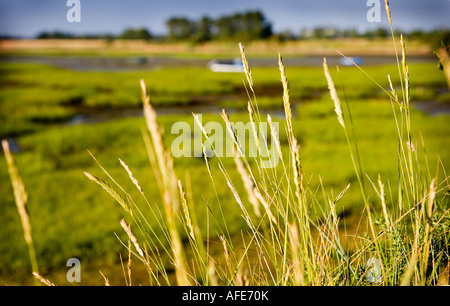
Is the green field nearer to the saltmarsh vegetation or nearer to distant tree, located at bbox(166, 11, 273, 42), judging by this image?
the saltmarsh vegetation

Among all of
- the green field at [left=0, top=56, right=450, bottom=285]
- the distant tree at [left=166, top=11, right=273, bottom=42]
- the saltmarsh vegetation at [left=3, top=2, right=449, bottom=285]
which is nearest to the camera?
the saltmarsh vegetation at [left=3, top=2, right=449, bottom=285]

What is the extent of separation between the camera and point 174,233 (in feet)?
2.70

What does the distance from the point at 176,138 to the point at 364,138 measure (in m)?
7.45

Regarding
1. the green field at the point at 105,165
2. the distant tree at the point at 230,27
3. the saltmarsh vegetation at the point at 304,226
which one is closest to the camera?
the saltmarsh vegetation at the point at 304,226

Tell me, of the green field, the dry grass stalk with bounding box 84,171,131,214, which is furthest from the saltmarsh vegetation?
the green field

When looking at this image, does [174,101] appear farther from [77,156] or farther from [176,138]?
[77,156]

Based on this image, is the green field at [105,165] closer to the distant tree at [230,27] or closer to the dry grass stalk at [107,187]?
the dry grass stalk at [107,187]

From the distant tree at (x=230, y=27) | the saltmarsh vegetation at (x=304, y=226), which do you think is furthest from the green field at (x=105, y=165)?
the distant tree at (x=230, y=27)

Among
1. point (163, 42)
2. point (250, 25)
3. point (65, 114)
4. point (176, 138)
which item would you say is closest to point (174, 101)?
point (65, 114)

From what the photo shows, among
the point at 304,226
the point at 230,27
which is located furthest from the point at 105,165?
the point at 230,27

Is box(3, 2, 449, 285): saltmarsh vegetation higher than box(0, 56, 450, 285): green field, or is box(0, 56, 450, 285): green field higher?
box(3, 2, 449, 285): saltmarsh vegetation

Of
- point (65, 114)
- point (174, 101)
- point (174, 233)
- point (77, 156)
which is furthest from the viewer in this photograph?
point (174, 101)

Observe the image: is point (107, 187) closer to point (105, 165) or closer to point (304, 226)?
point (304, 226)

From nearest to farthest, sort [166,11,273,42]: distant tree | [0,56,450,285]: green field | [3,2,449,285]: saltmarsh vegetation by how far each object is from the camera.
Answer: [3,2,449,285]: saltmarsh vegetation < [0,56,450,285]: green field < [166,11,273,42]: distant tree
